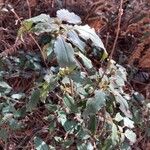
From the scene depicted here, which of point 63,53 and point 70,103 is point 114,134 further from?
point 63,53

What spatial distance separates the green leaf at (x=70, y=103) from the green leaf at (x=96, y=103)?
50mm

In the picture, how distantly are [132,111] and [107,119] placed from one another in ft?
0.72

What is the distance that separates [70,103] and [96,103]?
93 millimetres

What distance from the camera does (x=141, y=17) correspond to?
2.30m

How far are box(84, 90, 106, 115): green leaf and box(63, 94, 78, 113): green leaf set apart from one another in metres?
0.05

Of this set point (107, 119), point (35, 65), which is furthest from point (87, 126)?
point (35, 65)

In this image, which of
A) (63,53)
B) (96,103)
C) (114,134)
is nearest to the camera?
(63,53)

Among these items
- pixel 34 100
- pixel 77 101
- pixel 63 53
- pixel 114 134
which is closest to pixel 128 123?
pixel 114 134

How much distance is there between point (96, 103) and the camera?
1392 mm

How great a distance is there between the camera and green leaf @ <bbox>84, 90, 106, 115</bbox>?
139 cm

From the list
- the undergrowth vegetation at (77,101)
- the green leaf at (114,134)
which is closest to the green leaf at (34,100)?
the undergrowth vegetation at (77,101)

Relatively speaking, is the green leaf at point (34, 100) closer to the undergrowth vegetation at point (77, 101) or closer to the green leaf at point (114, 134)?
the undergrowth vegetation at point (77, 101)

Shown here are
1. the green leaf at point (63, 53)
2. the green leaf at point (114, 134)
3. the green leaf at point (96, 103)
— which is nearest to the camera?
the green leaf at point (63, 53)

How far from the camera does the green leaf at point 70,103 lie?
4.70 ft
